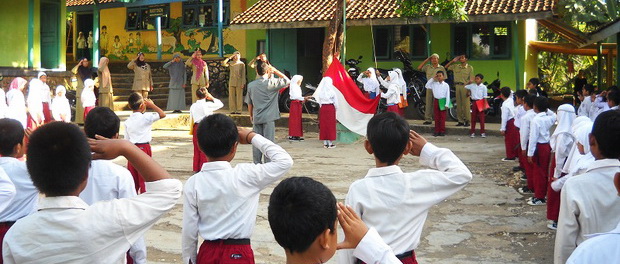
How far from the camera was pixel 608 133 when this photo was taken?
3537mm

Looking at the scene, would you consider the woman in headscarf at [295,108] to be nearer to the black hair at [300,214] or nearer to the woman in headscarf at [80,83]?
the woman in headscarf at [80,83]

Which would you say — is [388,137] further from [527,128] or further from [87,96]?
[87,96]

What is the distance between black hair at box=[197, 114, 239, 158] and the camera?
3984mm

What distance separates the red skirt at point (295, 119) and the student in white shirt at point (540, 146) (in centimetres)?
736

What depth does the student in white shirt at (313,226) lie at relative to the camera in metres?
2.33

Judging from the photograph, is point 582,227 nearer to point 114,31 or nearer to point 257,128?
point 257,128

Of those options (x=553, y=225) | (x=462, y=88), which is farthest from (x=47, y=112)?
(x=553, y=225)

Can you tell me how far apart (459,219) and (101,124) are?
175 inches

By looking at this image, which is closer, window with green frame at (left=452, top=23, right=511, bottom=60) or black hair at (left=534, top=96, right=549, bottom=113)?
black hair at (left=534, top=96, right=549, bottom=113)

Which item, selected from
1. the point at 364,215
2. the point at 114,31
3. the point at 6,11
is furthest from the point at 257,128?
the point at 114,31

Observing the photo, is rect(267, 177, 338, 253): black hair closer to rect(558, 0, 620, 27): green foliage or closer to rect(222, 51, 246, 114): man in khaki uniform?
A: rect(558, 0, 620, 27): green foliage

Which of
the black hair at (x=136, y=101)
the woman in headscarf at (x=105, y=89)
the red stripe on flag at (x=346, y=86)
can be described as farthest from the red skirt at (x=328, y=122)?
the black hair at (x=136, y=101)

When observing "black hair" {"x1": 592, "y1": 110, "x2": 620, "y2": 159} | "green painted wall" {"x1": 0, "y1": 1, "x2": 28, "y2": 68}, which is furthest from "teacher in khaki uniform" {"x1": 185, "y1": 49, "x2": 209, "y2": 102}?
"black hair" {"x1": 592, "y1": 110, "x2": 620, "y2": 159}

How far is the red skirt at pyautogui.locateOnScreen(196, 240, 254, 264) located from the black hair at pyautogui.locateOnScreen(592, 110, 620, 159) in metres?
1.82
